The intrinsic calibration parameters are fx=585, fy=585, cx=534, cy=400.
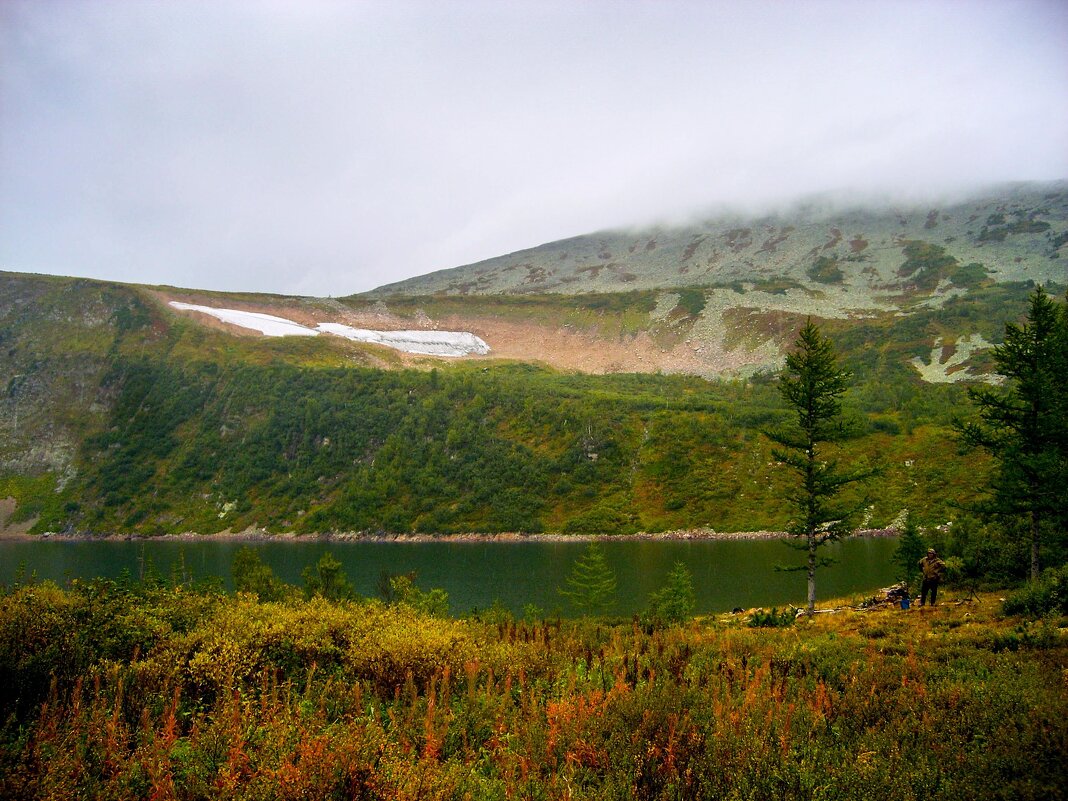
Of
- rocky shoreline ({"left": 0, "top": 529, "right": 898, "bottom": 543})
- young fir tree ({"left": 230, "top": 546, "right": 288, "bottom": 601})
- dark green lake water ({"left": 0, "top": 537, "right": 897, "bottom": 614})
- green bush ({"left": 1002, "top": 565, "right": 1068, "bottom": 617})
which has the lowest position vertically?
rocky shoreline ({"left": 0, "top": 529, "right": 898, "bottom": 543})

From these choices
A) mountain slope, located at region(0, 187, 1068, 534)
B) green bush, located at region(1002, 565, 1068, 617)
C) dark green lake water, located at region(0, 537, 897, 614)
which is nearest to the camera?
green bush, located at region(1002, 565, 1068, 617)

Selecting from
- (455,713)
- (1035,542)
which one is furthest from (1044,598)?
(455,713)

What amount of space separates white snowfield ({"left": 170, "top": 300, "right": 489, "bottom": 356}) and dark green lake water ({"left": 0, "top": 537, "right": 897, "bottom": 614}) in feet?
271

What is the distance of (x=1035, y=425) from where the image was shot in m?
22.6

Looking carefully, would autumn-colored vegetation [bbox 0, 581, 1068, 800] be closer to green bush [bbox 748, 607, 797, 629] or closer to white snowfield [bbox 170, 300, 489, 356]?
green bush [bbox 748, 607, 797, 629]

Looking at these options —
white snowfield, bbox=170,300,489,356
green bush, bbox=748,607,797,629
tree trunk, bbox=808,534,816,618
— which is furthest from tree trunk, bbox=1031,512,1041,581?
white snowfield, bbox=170,300,489,356

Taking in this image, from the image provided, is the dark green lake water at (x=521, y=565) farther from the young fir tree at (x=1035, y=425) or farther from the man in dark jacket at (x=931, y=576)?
the man in dark jacket at (x=931, y=576)

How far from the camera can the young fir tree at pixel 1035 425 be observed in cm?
2152

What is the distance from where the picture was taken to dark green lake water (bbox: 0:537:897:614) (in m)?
49.7

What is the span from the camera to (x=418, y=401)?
140 metres

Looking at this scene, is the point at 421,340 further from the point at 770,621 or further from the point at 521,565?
the point at 770,621

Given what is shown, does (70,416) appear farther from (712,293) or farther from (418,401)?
(712,293)

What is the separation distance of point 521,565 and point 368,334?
13275 centimetres

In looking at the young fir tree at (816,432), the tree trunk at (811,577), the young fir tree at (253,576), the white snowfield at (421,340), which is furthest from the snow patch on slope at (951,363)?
the young fir tree at (253,576)
